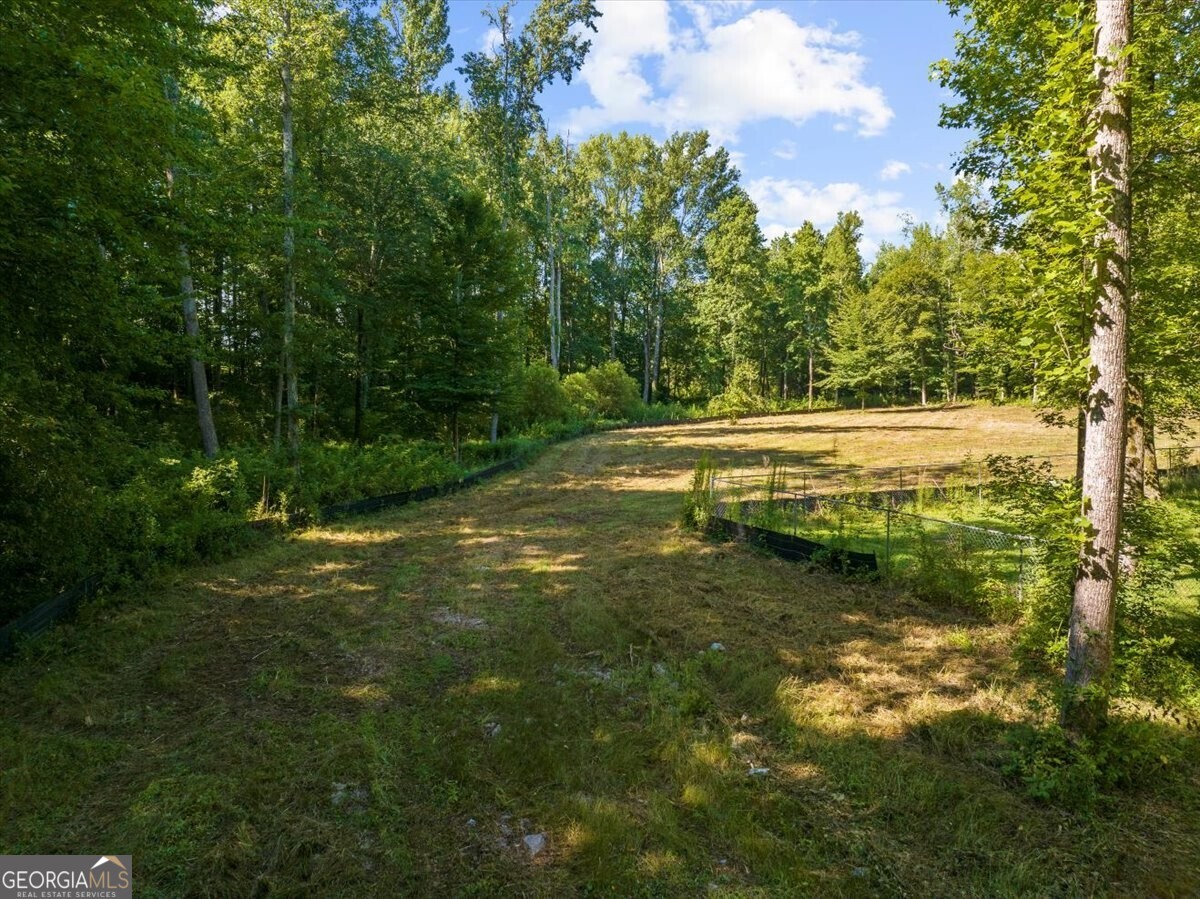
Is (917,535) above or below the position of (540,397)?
below

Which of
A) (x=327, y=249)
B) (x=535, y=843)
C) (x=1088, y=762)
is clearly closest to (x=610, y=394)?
(x=327, y=249)

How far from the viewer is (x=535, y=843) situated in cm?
351

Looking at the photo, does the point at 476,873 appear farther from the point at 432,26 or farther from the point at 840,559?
the point at 432,26

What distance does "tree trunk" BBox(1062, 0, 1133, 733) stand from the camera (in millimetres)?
4062

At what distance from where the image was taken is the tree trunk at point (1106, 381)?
13.3 ft

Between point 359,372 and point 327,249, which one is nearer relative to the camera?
point 327,249

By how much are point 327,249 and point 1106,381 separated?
1721 centimetres

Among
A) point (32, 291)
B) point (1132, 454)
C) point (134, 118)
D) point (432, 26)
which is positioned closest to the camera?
point (32, 291)

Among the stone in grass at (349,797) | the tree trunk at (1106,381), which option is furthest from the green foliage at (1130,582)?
the stone in grass at (349,797)

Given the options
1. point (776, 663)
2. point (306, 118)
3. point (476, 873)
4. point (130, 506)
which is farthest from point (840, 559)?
point (306, 118)

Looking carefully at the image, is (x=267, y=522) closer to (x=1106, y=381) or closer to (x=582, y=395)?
(x=1106, y=381)

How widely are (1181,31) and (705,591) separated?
10.8 metres

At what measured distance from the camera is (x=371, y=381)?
81.2 ft

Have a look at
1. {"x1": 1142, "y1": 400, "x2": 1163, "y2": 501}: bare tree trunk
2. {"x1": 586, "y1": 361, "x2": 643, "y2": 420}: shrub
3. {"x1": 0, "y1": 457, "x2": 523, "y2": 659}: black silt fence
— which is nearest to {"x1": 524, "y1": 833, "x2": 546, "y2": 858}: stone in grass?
{"x1": 0, "y1": 457, "x2": 523, "y2": 659}: black silt fence
